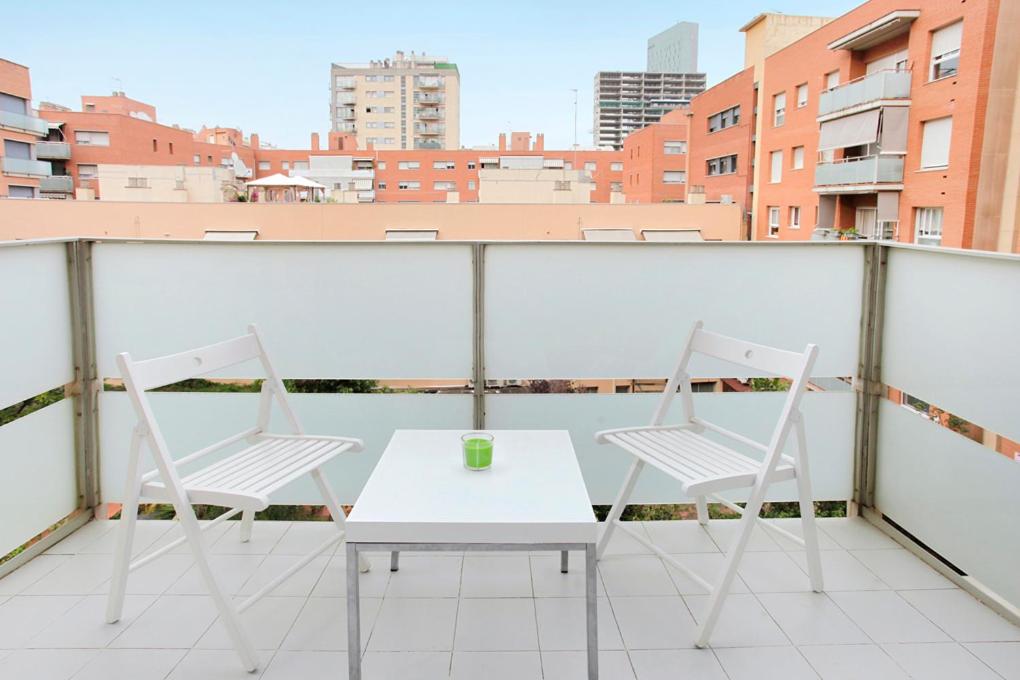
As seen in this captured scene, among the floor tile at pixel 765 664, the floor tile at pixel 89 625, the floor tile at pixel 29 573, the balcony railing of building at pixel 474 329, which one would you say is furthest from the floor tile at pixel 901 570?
the floor tile at pixel 29 573

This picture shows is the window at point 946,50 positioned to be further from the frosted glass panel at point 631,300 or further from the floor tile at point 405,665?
the floor tile at point 405,665

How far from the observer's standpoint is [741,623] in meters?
2.29

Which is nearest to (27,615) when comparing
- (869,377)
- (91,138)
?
(869,377)

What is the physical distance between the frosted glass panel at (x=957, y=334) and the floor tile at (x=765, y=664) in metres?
0.97

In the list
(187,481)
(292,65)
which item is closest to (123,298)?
(187,481)

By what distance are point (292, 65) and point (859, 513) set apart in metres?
57.7

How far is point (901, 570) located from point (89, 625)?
266cm

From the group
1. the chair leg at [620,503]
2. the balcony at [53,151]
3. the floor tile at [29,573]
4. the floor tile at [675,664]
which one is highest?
the balcony at [53,151]

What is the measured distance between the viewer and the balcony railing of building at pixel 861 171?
1958 cm

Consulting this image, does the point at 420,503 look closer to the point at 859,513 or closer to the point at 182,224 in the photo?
the point at 859,513

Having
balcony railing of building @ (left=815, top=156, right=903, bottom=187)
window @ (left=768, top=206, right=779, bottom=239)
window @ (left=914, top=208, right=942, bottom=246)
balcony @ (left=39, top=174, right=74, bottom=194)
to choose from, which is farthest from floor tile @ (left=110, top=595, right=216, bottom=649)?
balcony @ (left=39, top=174, right=74, bottom=194)

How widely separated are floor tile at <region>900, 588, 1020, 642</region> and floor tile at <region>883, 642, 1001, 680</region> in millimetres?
94

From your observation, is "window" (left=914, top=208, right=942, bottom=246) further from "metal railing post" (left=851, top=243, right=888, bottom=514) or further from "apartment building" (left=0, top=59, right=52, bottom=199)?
"apartment building" (left=0, top=59, right=52, bottom=199)

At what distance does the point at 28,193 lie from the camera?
34.8 metres
